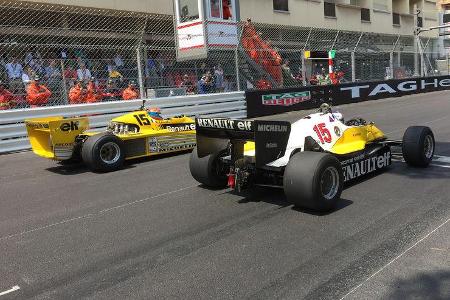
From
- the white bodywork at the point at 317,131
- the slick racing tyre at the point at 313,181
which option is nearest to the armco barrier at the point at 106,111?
the white bodywork at the point at 317,131

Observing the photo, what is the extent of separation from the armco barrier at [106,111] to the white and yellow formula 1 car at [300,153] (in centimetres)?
584

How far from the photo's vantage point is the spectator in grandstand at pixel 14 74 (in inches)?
415

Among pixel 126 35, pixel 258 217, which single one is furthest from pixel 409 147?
pixel 126 35

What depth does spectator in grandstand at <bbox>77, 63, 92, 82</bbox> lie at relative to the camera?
11.5m

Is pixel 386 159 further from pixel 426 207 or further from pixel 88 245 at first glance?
pixel 88 245

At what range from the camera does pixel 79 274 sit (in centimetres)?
375

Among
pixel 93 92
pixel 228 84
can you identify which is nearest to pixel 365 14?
pixel 228 84

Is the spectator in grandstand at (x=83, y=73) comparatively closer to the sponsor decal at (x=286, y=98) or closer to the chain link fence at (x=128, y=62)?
the chain link fence at (x=128, y=62)

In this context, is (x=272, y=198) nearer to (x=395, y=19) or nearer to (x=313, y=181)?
(x=313, y=181)

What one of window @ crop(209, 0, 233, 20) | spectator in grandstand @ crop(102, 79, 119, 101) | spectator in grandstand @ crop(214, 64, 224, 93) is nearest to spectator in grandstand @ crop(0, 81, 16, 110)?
spectator in grandstand @ crop(102, 79, 119, 101)

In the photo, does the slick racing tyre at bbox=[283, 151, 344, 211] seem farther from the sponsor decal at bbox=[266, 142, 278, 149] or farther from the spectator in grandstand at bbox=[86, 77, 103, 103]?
the spectator in grandstand at bbox=[86, 77, 103, 103]

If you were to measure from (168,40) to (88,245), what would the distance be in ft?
53.8

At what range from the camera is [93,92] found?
462 inches

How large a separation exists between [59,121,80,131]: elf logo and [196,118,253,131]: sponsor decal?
3091 millimetres
